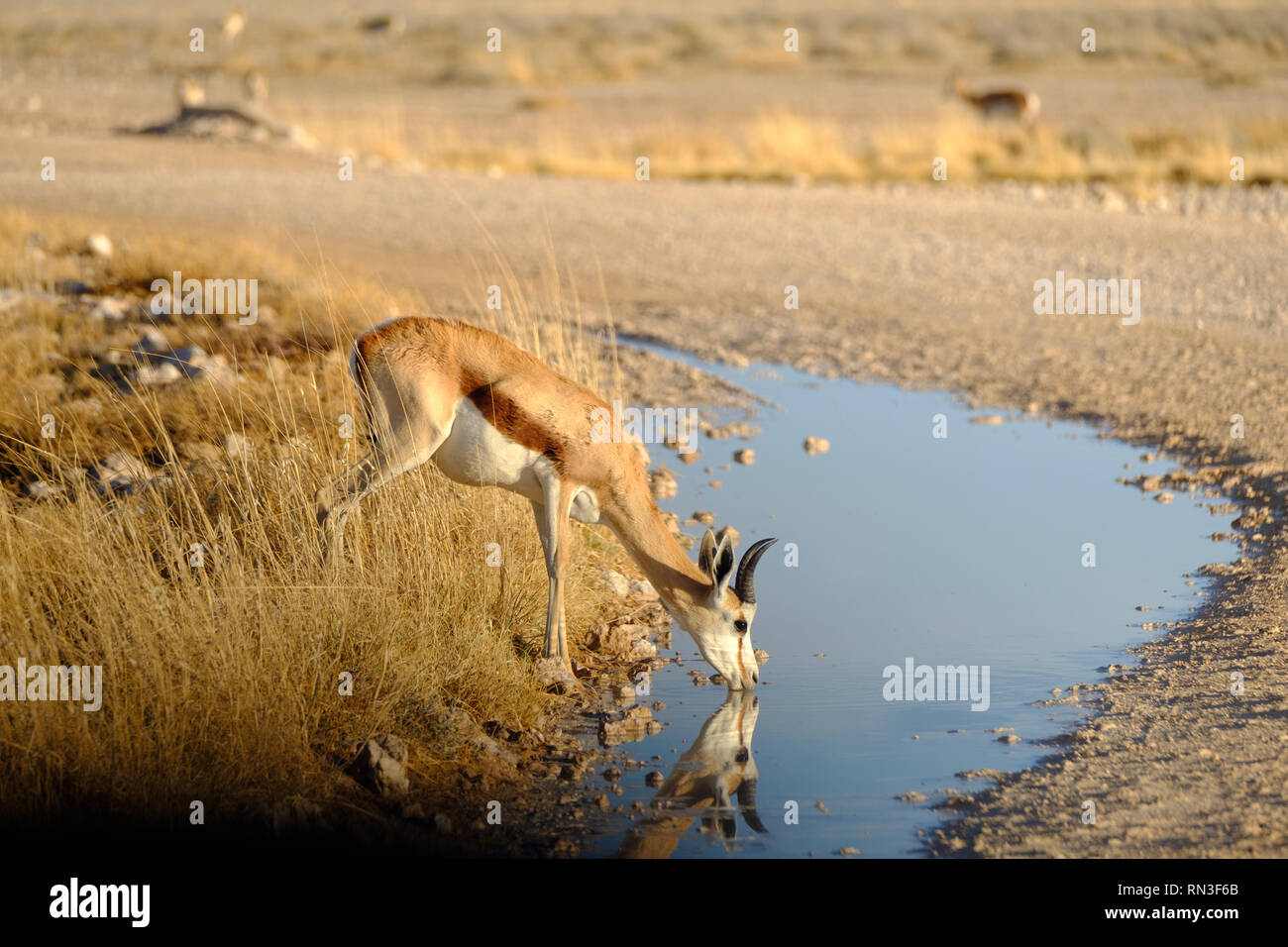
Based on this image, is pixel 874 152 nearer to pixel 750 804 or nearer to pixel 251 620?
pixel 251 620

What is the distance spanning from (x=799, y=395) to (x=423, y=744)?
6.71 meters

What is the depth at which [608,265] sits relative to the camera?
1583cm

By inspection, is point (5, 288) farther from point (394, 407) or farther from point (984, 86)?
point (984, 86)

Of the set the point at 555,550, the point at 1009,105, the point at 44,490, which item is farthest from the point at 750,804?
the point at 1009,105

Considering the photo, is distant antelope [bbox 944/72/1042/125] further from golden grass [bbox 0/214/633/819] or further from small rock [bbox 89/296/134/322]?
golden grass [bbox 0/214/633/819]

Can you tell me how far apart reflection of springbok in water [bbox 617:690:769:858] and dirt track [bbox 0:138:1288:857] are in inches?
31.7

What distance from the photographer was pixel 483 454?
6.05 m

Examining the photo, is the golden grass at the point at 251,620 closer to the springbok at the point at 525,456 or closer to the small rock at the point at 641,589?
the small rock at the point at 641,589

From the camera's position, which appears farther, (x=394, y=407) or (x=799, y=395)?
(x=799, y=395)

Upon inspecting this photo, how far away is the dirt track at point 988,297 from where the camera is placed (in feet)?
17.4

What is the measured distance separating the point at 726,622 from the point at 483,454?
1260 mm

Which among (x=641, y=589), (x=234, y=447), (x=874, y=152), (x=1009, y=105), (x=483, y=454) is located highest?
(x=1009, y=105)

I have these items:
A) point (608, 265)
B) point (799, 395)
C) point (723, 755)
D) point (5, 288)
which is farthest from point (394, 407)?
point (608, 265)
